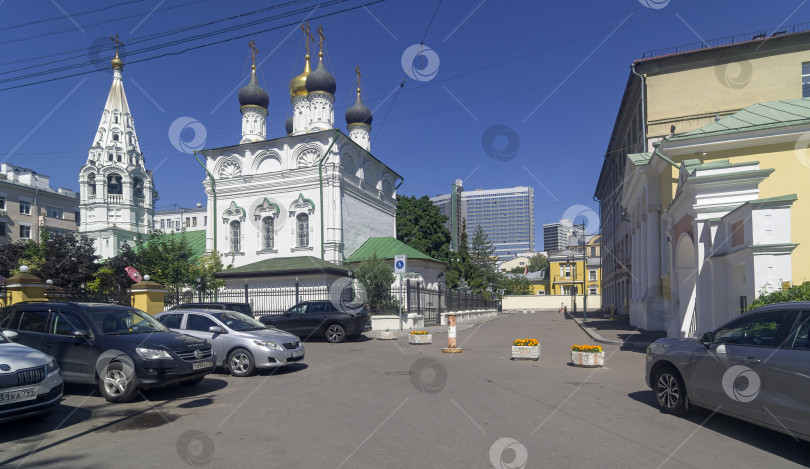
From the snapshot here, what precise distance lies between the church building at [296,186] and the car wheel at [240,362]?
23.1 metres

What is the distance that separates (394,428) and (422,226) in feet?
148

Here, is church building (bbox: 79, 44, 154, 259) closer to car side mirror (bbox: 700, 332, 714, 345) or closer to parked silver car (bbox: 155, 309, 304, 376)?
parked silver car (bbox: 155, 309, 304, 376)

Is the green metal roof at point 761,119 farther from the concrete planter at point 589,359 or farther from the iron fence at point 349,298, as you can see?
the iron fence at point 349,298

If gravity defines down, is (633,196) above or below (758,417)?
above

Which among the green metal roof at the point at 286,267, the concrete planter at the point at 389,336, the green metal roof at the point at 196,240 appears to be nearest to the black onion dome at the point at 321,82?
the green metal roof at the point at 286,267

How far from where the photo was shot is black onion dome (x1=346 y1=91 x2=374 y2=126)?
43.1m

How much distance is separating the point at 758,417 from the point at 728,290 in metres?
8.07

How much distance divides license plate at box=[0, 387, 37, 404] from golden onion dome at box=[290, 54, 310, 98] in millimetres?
35861

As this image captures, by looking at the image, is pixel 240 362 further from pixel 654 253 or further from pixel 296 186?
pixel 296 186

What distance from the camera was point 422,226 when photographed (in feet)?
168

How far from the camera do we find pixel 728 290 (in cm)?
1276

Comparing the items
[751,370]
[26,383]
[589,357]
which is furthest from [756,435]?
[26,383]

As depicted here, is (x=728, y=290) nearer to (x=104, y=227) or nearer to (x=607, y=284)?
(x=607, y=284)

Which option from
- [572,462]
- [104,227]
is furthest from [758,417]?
[104,227]
